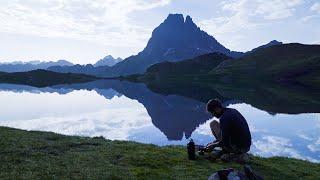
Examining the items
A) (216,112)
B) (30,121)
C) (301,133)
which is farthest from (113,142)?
(30,121)

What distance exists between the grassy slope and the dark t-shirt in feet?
3.96

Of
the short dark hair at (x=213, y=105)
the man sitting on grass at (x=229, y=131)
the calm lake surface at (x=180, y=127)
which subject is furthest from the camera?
the calm lake surface at (x=180, y=127)

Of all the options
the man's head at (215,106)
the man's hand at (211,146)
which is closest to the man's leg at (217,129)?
the man's hand at (211,146)

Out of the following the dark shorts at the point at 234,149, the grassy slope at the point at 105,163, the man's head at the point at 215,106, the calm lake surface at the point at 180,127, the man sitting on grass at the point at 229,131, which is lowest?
the calm lake surface at the point at 180,127

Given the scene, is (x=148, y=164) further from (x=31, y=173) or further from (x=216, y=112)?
(x=31, y=173)

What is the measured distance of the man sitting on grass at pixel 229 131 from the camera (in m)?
22.1

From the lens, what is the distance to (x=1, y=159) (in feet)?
73.8

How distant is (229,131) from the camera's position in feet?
73.9

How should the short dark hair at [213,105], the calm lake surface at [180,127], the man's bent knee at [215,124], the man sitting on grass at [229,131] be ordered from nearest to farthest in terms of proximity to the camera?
the short dark hair at [213,105] → the man sitting on grass at [229,131] → the man's bent knee at [215,124] → the calm lake surface at [180,127]

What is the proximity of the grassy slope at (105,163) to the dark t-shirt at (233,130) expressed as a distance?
121 centimetres

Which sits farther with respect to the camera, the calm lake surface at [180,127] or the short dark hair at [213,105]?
the calm lake surface at [180,127]

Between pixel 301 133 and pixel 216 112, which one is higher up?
pixel 216 112

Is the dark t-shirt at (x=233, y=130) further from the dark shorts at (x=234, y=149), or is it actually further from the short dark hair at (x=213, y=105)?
the short dark hair at (x=213, y=105)

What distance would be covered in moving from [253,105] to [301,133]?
42576mm
